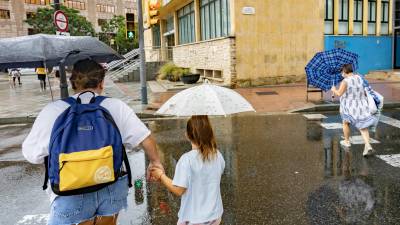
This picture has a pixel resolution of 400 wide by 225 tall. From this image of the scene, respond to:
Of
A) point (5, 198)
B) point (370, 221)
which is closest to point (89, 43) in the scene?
point (5, 198)

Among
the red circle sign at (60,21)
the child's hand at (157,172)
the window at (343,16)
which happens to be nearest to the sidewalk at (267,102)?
the red circle sign at (60,21)

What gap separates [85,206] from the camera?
2686 mm

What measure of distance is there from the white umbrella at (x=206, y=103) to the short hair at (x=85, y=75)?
0.63 m

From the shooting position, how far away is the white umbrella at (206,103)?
9.93 feet

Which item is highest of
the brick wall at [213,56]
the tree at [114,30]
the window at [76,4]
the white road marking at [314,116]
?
the window at [76,4]

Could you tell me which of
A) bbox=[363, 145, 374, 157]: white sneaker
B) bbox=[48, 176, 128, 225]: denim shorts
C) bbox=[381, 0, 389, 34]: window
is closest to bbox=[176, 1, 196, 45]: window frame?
bbox=[381, 0, 389, 34]: window

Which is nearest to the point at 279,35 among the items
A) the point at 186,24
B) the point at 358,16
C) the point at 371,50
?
the point at 358,16

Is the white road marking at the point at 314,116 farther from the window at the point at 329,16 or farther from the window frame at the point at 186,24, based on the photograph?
the window frame at the point at 186,24

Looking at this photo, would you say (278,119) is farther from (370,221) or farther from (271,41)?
(271,41)

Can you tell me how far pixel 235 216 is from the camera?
15.5 ft

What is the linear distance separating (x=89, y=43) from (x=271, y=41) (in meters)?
16.4

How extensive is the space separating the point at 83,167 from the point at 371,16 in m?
23.5

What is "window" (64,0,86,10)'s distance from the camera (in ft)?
275

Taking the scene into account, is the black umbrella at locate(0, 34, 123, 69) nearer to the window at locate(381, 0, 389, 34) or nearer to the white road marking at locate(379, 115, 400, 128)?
the white road marking at locate(379, 115, 400, 128)
